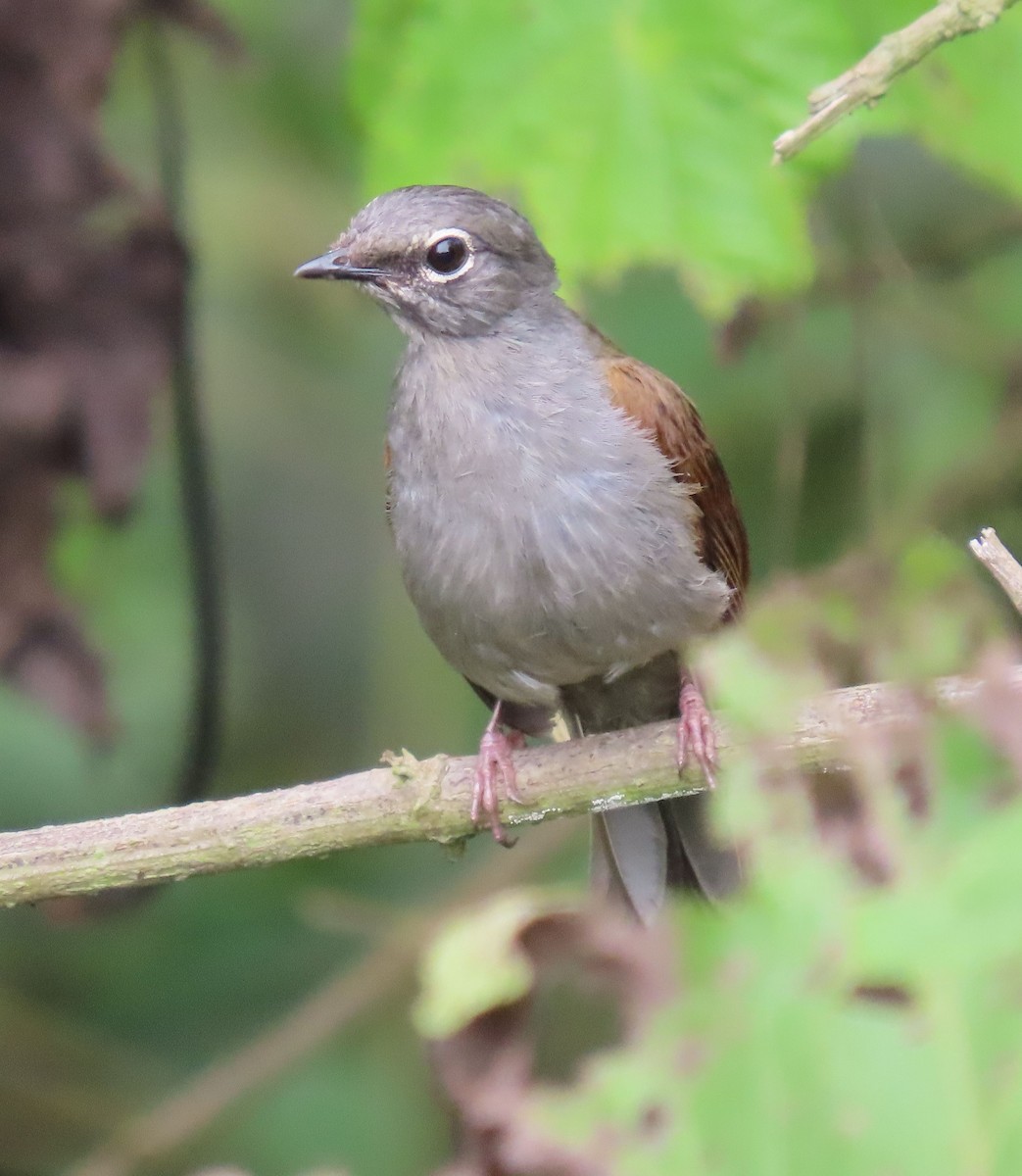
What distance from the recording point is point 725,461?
6.27 meters

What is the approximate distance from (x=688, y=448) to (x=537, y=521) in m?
0.55

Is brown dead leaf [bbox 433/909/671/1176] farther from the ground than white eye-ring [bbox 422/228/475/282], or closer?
closer

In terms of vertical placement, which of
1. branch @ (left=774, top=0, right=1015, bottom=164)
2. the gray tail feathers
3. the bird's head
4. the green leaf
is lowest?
the gray tail feathers

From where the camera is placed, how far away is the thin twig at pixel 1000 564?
299 centimetres

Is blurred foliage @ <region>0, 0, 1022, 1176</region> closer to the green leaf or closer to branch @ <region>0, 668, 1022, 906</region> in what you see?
branch @ <region>0, 668, 1022, 906</region>

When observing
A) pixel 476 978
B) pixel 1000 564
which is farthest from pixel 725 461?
pixel 1000 564

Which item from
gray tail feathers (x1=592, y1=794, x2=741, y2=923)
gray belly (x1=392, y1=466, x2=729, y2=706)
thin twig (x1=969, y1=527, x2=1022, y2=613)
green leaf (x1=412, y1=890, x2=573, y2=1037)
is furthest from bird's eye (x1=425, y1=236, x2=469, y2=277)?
thin twig (x1=969, y1=527, x2=1022, y2=613)

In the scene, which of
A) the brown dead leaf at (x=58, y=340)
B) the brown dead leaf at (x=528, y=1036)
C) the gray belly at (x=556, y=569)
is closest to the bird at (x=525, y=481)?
the gray belly at (x=556, y=569)

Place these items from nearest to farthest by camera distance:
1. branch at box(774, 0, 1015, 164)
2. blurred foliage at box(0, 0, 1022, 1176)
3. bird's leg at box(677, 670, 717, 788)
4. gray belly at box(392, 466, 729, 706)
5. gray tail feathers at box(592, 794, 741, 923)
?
blurred foliage at box(0, 0, 1022, 1176) → branch at box(774, 0, 1015, 164) → bird's leg at box(677, 670, 717, 788) → gray belly at box(392, 466, 729, 706) → gray tail feathers at box(592, 794, 741, 923)

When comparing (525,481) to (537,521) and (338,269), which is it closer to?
(537,521)

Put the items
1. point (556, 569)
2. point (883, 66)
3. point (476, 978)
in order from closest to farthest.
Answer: point (883, 66), point (476, 978), point (556, 569)

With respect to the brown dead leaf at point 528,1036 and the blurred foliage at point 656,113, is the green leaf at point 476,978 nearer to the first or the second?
the brown dead leaf at point 528,1036

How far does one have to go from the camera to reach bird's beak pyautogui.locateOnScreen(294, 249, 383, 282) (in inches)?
172

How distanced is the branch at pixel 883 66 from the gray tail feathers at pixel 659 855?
2157 mm
